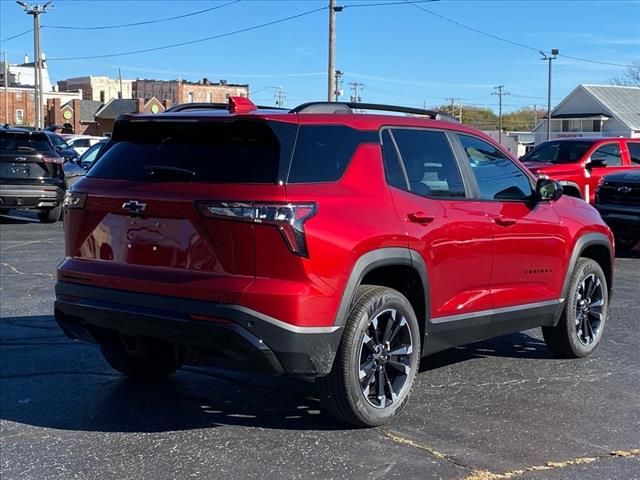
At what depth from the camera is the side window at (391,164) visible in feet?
16.8

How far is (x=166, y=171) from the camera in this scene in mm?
4789

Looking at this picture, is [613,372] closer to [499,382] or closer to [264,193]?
[499,382]

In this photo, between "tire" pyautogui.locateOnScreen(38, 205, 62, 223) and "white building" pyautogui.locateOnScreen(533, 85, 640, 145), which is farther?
"white building" pyautogui.locateOnScreen(533, 85, 640, 145)

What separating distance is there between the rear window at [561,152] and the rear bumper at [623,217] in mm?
3062

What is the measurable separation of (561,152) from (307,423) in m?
12.6

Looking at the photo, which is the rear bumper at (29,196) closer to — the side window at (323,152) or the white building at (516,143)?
A: the side window at (323,152)

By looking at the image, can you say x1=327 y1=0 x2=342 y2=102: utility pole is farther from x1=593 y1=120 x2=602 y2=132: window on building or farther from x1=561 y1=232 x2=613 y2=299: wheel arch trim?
x1=593 y1=120 x2=602 y2=132: window on building

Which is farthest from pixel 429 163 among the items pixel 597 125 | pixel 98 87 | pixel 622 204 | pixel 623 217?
pixel 98 87

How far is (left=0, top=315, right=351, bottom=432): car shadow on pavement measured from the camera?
5160mm

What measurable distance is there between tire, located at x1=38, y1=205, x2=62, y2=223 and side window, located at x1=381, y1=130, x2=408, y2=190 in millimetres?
13272

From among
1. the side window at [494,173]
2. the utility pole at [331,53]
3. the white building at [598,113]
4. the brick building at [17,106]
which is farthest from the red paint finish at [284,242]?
the brick building at [17,106]

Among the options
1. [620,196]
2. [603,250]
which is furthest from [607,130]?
[603,250]

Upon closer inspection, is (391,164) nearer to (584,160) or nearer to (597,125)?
(584,160)

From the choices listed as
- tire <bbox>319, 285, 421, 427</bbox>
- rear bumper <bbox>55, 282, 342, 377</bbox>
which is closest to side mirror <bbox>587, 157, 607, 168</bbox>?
tire <bbox>319, 285, 421, 427</bbox>
